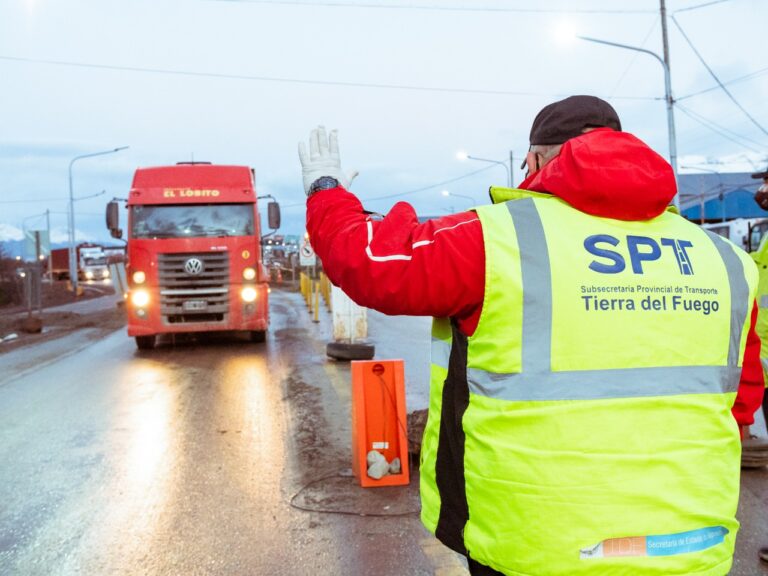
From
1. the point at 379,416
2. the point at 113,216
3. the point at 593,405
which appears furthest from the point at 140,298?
the point at 593,405

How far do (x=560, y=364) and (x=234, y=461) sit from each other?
470 centimetres

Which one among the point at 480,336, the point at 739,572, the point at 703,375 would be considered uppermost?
the point at 480,336

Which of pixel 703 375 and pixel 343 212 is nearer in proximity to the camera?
pixel 703 375

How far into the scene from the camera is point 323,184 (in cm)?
202

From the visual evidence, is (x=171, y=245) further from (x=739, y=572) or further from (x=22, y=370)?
(x=739, y=572)

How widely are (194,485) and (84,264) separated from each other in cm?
6642

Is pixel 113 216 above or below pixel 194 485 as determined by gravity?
above

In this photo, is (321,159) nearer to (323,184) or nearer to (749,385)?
(323,184)

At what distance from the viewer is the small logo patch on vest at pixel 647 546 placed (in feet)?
5.29

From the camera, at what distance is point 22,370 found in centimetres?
1143

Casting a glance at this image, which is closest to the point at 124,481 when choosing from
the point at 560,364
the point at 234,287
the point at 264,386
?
the point at 264,386

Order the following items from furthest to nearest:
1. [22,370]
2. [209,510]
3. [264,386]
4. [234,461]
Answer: [22,370] → [264,386] → [234,461] → [209,510]

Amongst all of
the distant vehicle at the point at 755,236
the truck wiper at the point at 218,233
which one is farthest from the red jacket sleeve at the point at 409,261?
the truck wiper at the point at 218,233

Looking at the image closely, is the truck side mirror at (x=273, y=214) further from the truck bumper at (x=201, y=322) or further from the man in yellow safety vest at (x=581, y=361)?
the man in yellow safety vest at (x=581, y=361)
